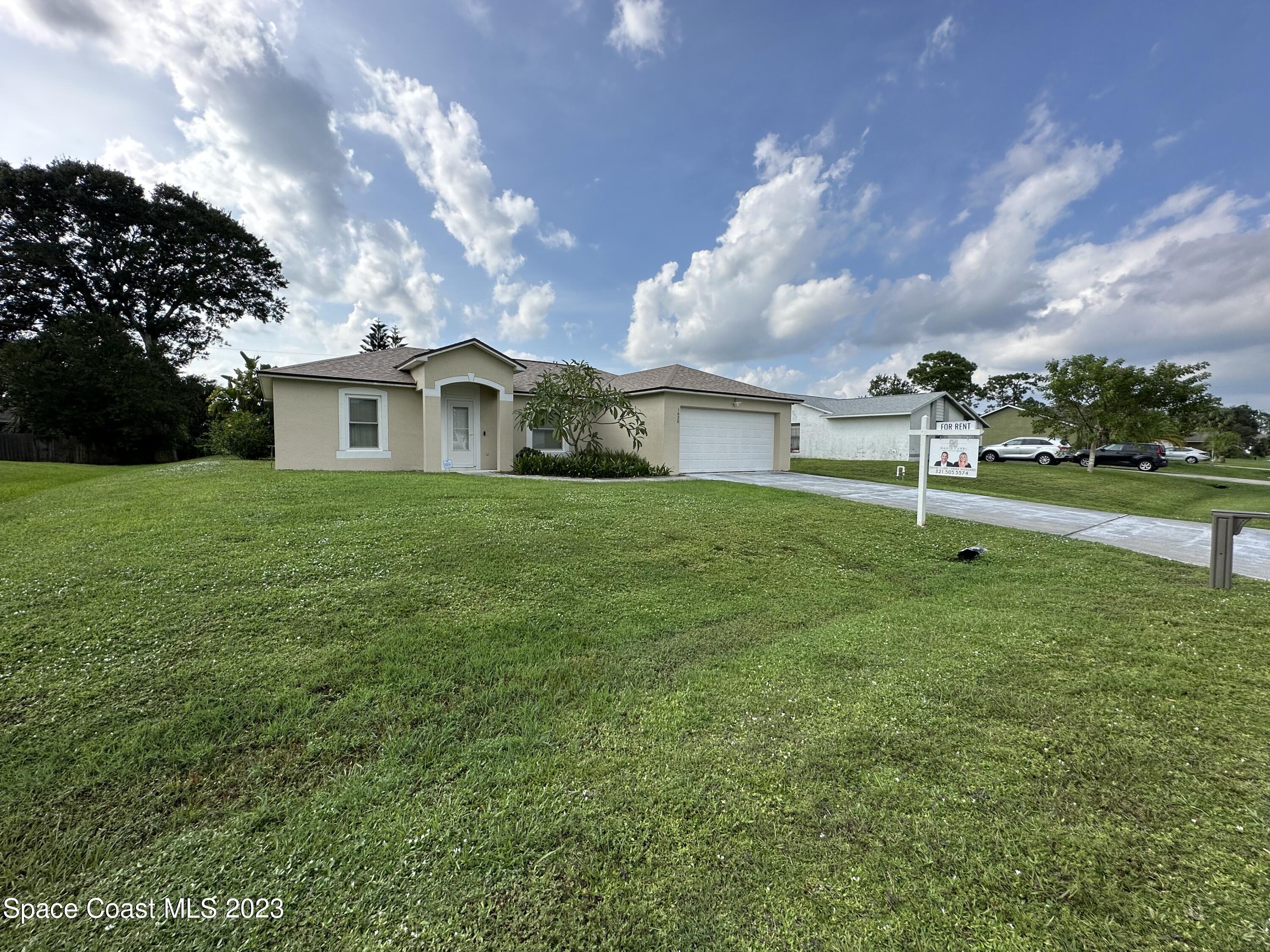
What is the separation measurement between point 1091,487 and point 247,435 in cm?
3069

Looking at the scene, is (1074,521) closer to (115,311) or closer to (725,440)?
(725,440)

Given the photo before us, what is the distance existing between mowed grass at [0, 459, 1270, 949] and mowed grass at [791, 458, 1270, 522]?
30.6ft

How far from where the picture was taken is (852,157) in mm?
12844

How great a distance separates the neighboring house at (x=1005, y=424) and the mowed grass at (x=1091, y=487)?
963 cm

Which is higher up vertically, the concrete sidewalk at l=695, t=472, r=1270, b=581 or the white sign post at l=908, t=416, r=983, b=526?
the white sign post at l=908, t=416, r=983, b=526

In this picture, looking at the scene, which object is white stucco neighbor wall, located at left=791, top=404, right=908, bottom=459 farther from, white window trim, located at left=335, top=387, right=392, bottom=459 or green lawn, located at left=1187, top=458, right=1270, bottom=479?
white window trim, located at left=335, top=387, right=392, bottom=459

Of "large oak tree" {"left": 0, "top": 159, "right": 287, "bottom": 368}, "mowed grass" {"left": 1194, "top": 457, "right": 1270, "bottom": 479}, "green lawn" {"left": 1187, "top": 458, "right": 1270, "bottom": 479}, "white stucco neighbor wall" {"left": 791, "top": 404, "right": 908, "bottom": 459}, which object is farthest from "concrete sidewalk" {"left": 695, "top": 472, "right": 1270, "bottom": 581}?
"large oak tree" {"left": 0, "top": 159, "right": 287, "bottom": 368}

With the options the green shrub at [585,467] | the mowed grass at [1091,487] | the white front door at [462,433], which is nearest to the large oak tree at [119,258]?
the white front door at [462,433]

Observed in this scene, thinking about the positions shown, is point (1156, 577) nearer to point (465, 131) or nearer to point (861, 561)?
point (861, 561)

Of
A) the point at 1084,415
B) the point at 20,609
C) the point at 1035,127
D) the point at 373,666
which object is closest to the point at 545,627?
the point at 373,666

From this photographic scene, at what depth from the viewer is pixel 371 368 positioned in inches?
577

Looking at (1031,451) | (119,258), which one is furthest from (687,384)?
(119,258)

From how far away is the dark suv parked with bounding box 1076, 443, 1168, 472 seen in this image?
2612cm

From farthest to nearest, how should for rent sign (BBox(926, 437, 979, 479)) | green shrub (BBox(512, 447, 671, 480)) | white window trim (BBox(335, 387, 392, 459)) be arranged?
green shrub (BBox(512, 447, 671, 480))
white window trim (BBox(335, 387, 392, 459))
for rent sign (BBox(926, 437, 979, 479))
